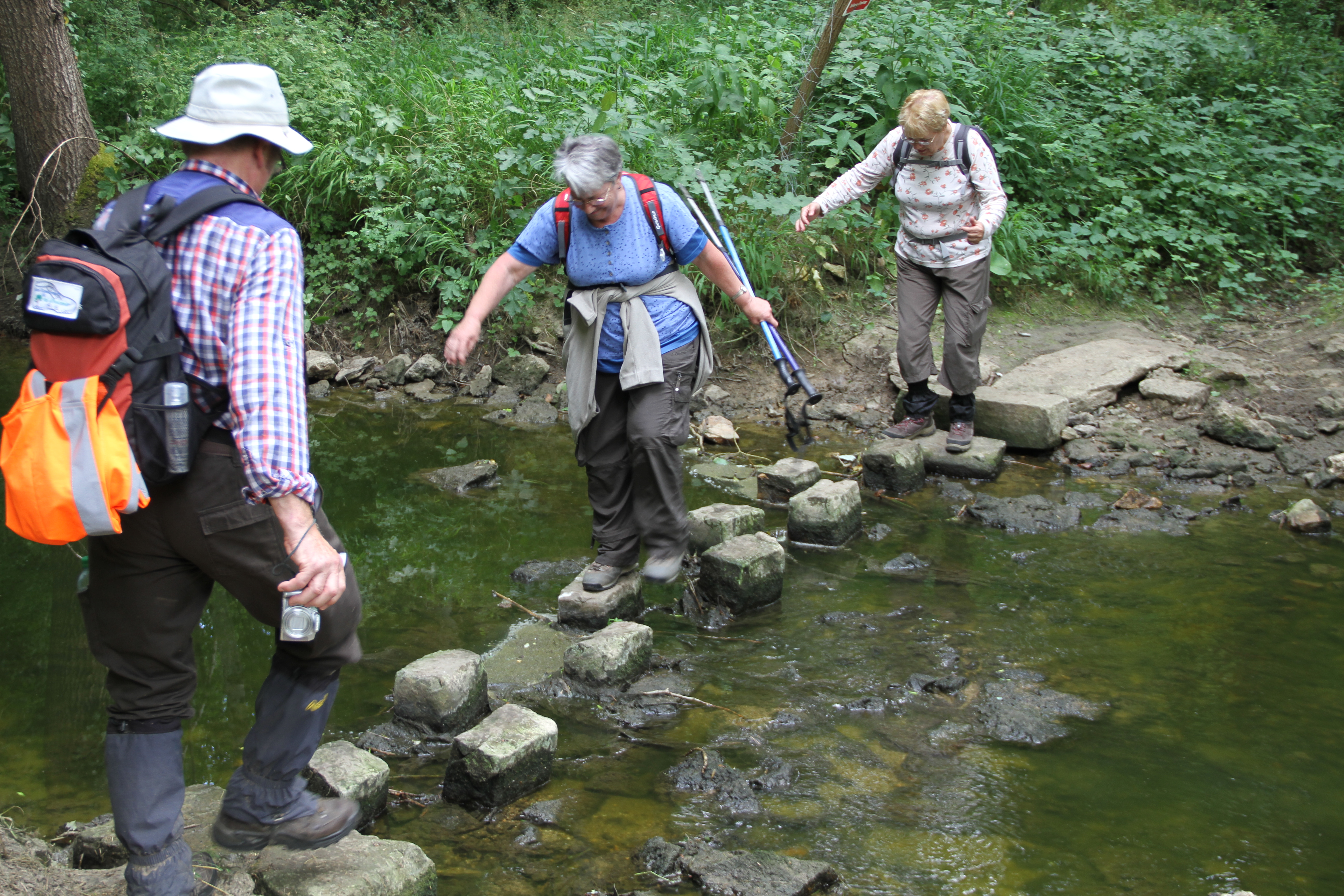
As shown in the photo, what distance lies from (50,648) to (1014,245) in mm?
7114

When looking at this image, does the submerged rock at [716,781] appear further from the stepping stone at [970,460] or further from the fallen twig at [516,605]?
the stepping stone at [970,460]

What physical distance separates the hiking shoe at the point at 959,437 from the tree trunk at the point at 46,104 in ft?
25.3

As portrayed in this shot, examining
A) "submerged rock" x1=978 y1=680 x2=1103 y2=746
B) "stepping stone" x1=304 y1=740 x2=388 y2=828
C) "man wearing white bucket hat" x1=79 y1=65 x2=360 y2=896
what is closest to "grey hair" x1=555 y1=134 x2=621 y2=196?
"man wearing white bucket hat" x1=79 y1=65 x2=360 y2=896

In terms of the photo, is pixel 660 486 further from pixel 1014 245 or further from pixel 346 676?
pixel 1014 245

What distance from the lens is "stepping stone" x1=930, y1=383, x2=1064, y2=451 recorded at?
625 centimetres

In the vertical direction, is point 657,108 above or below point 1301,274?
above

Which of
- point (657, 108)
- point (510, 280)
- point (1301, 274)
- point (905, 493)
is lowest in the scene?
point (905, 493)

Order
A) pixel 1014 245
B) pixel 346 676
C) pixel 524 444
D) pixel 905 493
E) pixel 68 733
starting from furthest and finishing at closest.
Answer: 1. pixel 1014 245
2. pixel 524 444
3. pixel 905 493
4. pixel 346 676
5. pixel 68 733

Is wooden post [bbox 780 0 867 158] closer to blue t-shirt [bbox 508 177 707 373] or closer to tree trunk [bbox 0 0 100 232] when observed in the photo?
blue t-shirt [bbox 508 177 707 373]

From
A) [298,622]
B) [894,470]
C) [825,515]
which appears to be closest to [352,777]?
[298,622]

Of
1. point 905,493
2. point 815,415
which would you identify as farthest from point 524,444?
point 905,493

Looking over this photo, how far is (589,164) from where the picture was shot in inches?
138

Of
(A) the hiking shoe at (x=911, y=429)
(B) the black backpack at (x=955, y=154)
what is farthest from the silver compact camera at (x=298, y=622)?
(A) the hiking shoe at (x=911, y=429)

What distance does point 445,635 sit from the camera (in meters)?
4.09
